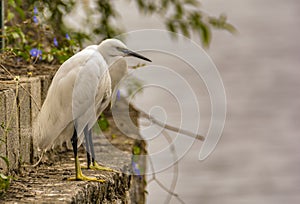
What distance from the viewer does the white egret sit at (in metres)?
3.06

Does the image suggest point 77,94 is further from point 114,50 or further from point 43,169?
point 43,169

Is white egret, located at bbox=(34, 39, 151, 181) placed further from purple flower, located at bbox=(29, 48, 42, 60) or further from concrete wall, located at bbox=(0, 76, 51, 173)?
purple flower, located at bbox=(29, 48, 42, 60)

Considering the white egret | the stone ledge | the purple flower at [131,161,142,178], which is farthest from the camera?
the purple flower at [131,161,142,178]

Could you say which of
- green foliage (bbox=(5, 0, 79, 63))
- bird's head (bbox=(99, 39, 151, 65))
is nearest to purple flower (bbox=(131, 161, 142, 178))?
green foliage (bbox=(5, 0, 79, 63))

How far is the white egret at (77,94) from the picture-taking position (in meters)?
3.06

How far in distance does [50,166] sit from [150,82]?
165 centimetres

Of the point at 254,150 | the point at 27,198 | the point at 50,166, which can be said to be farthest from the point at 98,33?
the point at 254,150

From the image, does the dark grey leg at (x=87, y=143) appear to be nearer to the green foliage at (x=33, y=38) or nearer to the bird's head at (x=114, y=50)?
the bird's head at (x=114, y=50)

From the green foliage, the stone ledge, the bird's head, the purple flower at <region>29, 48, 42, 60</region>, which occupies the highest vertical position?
the green foliage

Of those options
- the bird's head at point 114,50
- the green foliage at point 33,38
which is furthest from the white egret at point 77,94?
the green foliage at point 33,38

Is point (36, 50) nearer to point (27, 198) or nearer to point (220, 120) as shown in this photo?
point (27, 198)

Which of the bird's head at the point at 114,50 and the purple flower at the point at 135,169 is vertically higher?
the bird's head at the point at 114,50

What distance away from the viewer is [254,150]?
7.69m

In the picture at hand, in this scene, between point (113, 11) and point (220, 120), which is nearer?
point (113, 11)
